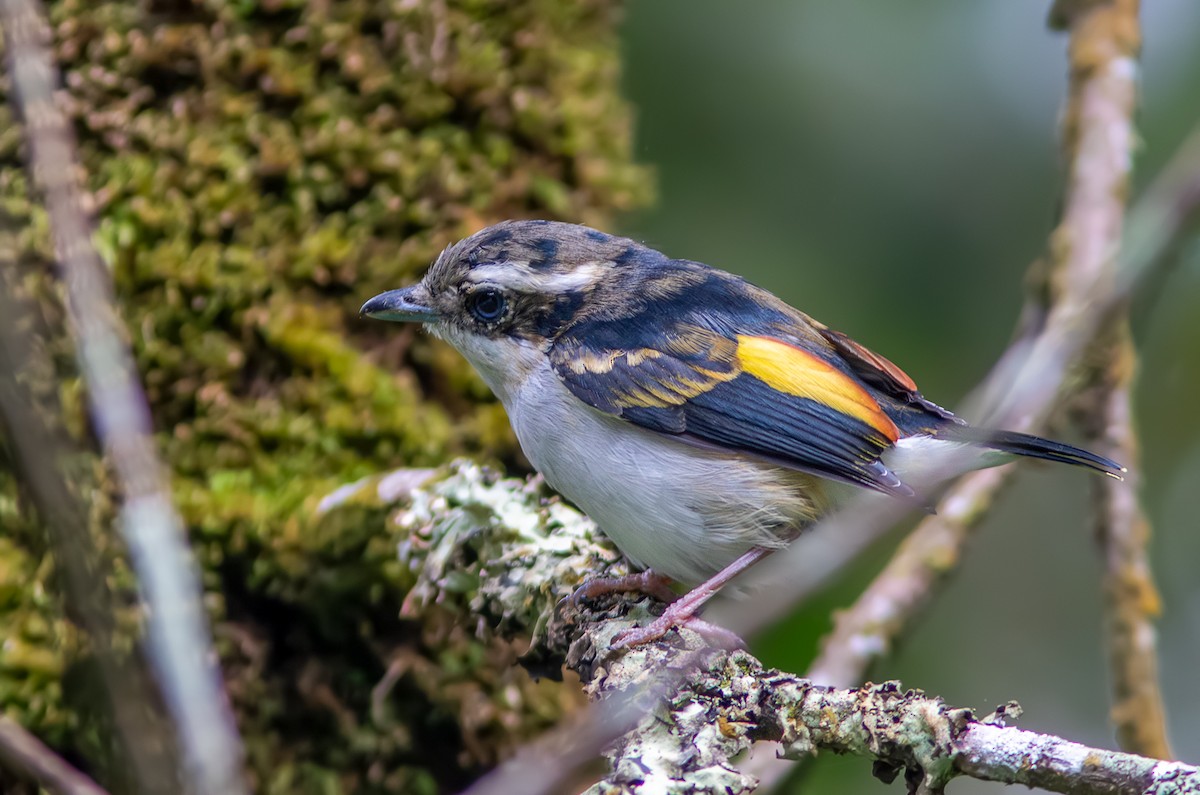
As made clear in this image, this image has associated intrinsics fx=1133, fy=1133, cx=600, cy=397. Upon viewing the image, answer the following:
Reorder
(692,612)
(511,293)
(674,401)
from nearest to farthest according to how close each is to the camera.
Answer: (692,612)
(674,401)
(511,293)

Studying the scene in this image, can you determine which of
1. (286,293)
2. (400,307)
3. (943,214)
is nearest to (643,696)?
(400,307)

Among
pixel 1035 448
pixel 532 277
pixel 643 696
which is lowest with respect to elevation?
pixel 643 696

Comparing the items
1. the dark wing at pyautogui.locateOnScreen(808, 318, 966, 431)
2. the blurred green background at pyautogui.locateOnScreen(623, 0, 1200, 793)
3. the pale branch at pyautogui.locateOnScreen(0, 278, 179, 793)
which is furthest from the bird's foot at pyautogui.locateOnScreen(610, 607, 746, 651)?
the blurred green background at pyautogui.locateOnScreen(623, 0, 1200, 793)

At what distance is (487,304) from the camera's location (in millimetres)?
3359

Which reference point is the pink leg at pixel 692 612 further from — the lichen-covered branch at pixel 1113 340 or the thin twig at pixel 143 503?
the thin twig at pixel 143 503

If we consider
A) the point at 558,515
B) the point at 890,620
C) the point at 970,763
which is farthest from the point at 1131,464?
the point at 970,763

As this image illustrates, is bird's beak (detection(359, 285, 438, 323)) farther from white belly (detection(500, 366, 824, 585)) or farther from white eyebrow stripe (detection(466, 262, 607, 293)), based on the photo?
white belly (detection(500, 366, 824, 585))

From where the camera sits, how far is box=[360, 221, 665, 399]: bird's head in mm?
3283

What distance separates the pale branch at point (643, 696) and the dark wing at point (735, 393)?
1.43 ft

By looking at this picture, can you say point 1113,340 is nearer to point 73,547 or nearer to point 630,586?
point 630,586

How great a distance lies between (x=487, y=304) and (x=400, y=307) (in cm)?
26

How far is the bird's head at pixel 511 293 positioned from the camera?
3283mm

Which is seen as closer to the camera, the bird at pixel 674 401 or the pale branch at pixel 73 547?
the pale branch at pixel 73 547

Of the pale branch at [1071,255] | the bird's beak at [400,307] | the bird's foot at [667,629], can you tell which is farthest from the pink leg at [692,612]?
the bird's beak at [400,307]
